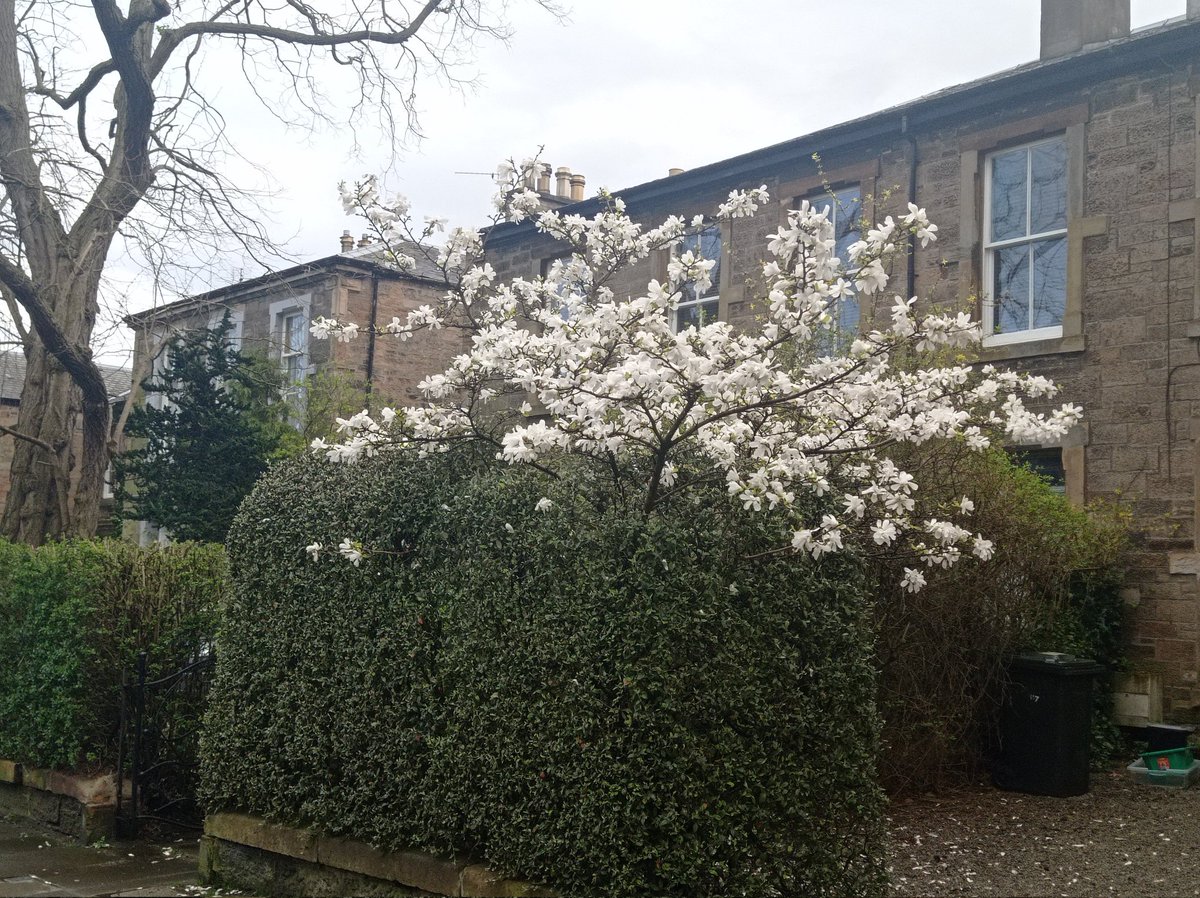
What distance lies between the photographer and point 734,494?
5.52m

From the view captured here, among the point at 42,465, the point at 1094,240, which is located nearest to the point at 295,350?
the point at 42,465

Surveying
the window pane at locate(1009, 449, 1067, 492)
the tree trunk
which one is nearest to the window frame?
the tree trunk

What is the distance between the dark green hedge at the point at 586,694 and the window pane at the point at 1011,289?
8.41 metres

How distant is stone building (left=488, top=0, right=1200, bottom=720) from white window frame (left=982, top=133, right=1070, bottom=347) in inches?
0.8

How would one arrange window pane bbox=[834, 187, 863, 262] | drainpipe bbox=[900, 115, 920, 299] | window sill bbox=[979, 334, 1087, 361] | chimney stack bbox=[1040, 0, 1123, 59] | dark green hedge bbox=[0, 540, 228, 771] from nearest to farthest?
dark green hedge bbox=[0, 540, 228, 771] → window sill bbox=[979, 334, 1087, 361] → chimney stack bbox=[1040, 0, 1123, 59] → drainpipe bbox=[900, 115, 920, 299] → window pane bbox=[834, 187, 863, 262]

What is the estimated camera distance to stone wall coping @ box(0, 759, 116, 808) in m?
9.09

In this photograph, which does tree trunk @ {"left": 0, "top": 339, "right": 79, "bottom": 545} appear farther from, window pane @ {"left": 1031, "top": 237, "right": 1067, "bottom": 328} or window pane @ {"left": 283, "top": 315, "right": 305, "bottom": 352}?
window pane @ {"left": 1031, "top": 237, "right": 1067, "bottom": 328}

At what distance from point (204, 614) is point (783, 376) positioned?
588 cm

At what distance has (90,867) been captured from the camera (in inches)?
324

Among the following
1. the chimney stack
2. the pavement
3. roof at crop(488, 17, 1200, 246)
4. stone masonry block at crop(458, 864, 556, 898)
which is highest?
the chimney stack

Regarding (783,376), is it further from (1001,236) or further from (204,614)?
(1001,236)

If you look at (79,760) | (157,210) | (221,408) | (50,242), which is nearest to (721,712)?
(79,760)

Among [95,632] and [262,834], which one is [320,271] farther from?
[262,834]

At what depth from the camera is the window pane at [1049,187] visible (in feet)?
43.2
